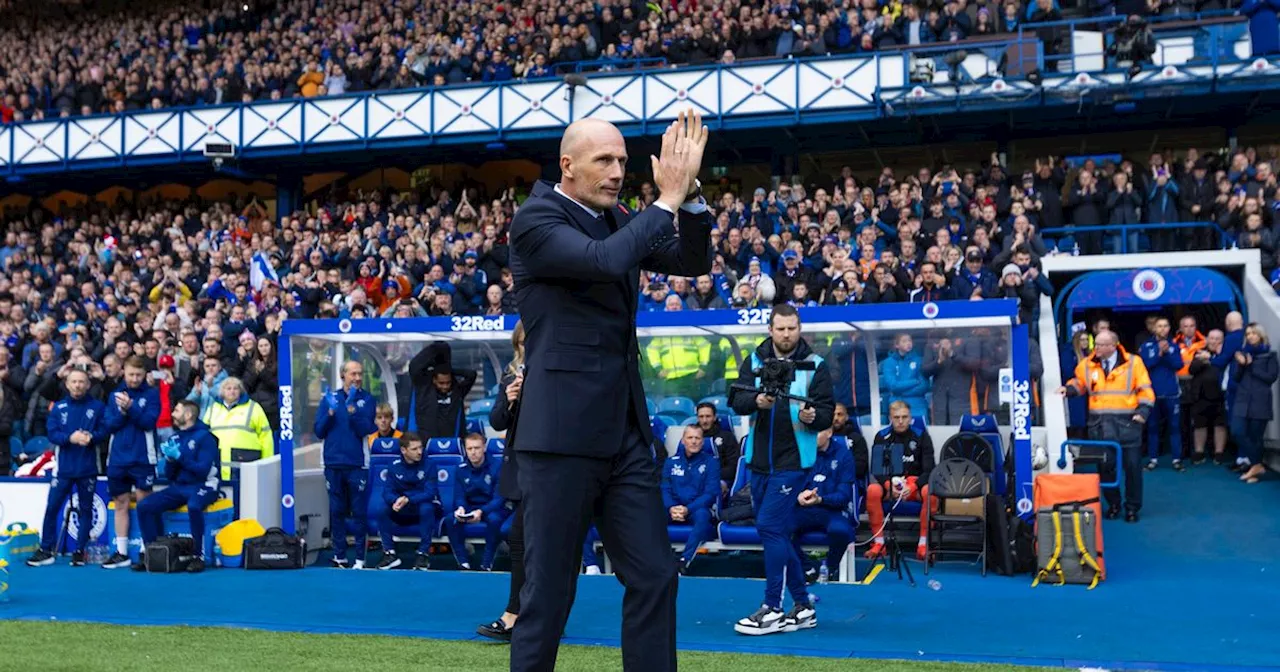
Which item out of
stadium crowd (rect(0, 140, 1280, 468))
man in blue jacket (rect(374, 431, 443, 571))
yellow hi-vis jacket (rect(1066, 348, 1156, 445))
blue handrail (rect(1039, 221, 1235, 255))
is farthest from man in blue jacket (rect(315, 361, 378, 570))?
blue handrail (rect(1039, 221, 1235, 255))

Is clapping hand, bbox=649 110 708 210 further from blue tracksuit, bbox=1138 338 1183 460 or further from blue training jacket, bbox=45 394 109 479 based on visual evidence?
blue tracksuit, bbox=1138 338 1183 460

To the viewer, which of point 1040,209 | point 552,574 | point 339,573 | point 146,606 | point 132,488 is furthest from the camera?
point 1040,209

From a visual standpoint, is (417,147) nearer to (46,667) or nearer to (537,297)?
(46,667)

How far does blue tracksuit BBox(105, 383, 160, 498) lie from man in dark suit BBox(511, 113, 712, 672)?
9601mm

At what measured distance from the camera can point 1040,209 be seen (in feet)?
64.1

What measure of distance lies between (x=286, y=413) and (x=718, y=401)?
13.5 ft

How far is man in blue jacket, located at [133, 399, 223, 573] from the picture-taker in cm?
1245

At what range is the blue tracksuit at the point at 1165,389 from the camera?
15203mm

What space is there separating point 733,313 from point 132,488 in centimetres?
606

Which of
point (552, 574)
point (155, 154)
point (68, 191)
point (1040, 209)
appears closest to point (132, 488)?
point (552, 574)

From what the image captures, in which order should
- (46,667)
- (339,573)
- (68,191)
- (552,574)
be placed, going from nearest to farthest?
(552,574)
(46,667)
(339,573)
(68,191)

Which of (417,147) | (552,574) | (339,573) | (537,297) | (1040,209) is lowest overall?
(339,573)

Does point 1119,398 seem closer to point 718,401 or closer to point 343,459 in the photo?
point 718,401

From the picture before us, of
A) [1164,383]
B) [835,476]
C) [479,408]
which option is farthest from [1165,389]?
[479,408]
